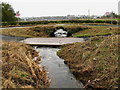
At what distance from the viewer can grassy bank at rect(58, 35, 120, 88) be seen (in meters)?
6.02

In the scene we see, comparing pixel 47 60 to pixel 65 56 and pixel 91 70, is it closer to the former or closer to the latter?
pixel 65 56

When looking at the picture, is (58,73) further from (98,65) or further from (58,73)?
(98,65)

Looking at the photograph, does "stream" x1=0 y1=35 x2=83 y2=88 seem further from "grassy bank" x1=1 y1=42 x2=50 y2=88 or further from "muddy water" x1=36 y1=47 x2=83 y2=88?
"grassy bank" x1=1 y1=42 x2=50 y2=88

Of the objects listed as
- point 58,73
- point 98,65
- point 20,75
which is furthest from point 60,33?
point 20,75

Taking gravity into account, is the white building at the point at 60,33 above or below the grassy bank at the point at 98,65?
above

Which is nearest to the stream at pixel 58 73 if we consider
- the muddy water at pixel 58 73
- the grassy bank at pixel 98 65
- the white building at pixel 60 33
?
the muddy water at pixel 58 73

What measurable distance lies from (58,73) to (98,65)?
5.65ft

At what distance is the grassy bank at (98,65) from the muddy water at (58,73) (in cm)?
28

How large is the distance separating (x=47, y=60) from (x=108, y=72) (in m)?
3.99

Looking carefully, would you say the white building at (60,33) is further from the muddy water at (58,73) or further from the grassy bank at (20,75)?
the grassy bank at (20,75)

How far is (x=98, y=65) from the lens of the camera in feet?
23.2

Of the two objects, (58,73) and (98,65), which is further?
(58,73)

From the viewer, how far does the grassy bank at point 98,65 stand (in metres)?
6.02

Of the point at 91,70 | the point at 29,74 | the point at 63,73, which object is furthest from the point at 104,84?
the point at 29,74
